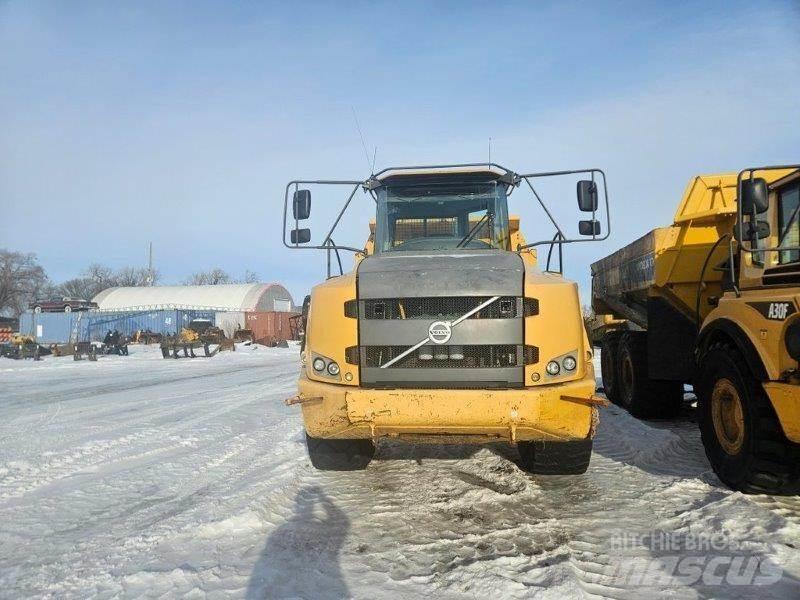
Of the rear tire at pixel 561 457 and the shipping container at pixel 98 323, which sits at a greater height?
the shipping container at pixel 98 323

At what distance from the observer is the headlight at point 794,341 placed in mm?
3393

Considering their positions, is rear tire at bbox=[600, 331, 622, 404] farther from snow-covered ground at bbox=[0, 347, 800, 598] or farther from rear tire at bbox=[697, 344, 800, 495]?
rear tire at bbox=[697, 344, 800, 495]

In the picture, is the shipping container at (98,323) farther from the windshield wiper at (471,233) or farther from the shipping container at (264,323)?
the windshield wiper at (471,233)

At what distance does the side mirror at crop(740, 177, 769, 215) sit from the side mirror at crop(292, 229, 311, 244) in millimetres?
3497

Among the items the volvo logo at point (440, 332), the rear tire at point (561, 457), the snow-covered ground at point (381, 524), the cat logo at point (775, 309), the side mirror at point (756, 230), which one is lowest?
the snow-covered ground at point (381, 524)

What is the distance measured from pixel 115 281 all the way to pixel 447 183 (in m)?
97.2

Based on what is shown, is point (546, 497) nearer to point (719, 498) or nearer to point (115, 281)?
point (719, 498)

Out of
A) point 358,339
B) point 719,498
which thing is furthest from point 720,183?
point 358,339

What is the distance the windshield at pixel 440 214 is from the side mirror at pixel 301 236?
0.66 meters

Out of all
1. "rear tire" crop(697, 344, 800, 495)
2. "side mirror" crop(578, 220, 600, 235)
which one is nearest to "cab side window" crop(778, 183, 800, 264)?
"rear tire" crop(697, 344, 800, 495)

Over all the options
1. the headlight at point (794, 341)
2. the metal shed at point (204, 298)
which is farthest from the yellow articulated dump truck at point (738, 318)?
the metal shed at point (204, 298)

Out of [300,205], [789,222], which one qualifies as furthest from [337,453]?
[789,222]

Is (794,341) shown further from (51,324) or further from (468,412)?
(51,324)

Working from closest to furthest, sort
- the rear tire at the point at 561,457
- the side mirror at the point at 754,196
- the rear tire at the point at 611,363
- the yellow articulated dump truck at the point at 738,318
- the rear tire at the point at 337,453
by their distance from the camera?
the yellow articulated dump truck at the point at 738,318
the side mirror at the point at 754,196
the rear tire at the point at 561,457
the rear tire at the point at 337,453
the rear tire at the point at 611,363
